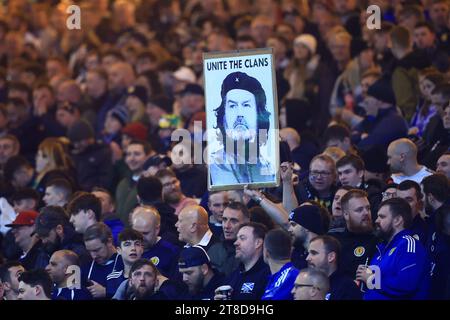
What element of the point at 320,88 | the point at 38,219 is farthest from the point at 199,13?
the point at 38,219

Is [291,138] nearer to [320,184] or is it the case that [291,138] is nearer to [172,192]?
[172,192]

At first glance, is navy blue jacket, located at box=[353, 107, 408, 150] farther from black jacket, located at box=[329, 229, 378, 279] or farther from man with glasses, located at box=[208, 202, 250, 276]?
black jacket, located at box=[329, 229, 378, 279]

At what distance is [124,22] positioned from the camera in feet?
73.9

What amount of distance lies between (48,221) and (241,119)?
2.47 meters

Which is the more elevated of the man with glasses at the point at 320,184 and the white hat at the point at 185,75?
the white hat at the point at 185,75

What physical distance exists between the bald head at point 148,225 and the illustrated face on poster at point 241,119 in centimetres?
89

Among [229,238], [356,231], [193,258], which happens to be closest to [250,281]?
[193,258]

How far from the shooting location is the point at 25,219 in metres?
14.8

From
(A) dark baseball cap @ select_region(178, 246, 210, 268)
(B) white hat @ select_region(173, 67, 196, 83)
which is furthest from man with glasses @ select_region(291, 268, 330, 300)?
(B) white hat @ select_region(173, 67, 196, 83)

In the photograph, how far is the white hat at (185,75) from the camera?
19.5 metres

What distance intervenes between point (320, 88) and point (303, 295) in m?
7.22

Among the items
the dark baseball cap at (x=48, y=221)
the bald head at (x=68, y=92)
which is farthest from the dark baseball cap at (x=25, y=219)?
the bald head at (x=68, y=92)

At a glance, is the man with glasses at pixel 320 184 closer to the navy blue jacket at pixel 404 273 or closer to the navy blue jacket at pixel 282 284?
the navy blue jacket at pixel 282 284

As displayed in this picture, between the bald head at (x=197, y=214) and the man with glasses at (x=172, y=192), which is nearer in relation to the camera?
the bald head at (x=197, y=214)
